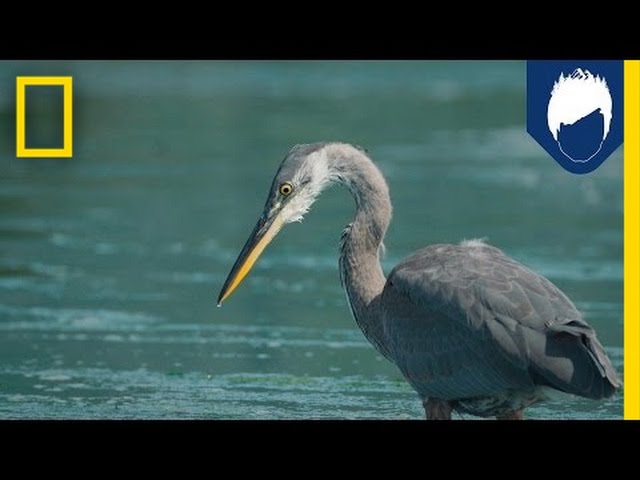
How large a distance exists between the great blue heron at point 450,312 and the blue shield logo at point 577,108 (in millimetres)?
754

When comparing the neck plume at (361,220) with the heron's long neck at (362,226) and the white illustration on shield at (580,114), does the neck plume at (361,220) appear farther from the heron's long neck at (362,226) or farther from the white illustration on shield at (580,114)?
the white illustration on shield at (580,114)

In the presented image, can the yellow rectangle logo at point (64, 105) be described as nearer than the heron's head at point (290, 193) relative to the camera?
Yes

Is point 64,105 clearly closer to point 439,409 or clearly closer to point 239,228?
point 439,409

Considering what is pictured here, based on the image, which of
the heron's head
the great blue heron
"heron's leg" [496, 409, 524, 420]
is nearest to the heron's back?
the great blue heron

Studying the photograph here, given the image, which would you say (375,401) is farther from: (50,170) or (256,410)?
(50,170)

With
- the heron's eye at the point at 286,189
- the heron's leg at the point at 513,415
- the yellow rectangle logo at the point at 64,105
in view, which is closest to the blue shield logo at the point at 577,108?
the heron's eye at the point at 286,189

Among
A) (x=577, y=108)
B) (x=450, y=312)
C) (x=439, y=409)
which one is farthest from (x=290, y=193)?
(x=577, y=108)

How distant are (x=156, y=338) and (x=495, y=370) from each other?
10.8 feet

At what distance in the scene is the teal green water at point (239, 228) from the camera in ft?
33.2

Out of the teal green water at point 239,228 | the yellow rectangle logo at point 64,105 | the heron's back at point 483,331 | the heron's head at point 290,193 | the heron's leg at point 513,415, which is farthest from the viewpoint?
the teal green water at point 239,228

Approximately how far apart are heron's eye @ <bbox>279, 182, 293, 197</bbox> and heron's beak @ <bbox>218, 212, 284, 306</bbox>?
11 cm

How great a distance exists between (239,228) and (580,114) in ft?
17.7

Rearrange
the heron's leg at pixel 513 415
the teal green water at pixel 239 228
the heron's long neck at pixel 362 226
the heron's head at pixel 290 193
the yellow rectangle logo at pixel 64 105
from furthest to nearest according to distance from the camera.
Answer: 1. the teal green water at pixel 239 228
2. the heron's long neck at pixel 362 226
3. the heron's head at pixel 290 193
4. the yellow rectangle logo at pixel 64 105
5. the heron's leg at pixel 513 415

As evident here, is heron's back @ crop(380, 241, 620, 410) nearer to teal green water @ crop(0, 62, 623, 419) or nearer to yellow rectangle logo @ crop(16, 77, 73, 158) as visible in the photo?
teal green water @ crop(0, 62, 623, 419)
